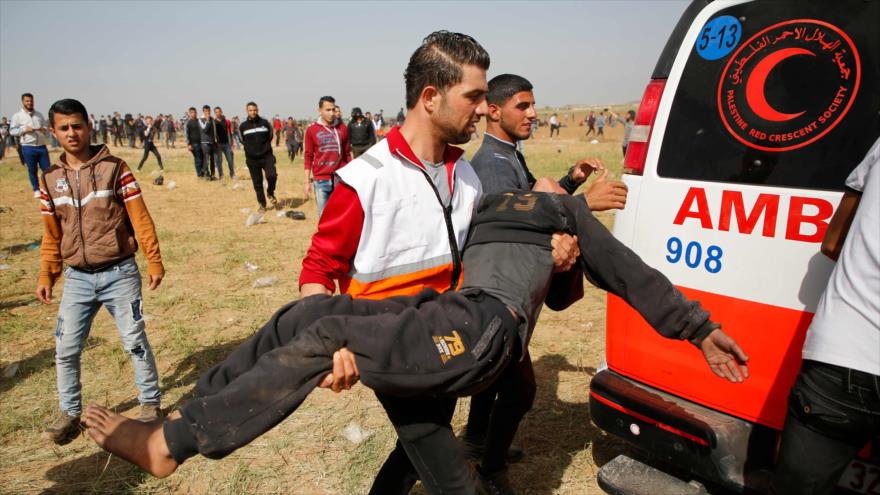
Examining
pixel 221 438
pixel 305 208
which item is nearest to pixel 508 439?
pixel 221 438

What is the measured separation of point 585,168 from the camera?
2.91 metres

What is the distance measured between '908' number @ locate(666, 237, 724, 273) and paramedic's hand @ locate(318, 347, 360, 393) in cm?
156

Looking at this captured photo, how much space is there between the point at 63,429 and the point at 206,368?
1246mm

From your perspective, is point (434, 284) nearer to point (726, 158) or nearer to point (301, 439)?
point (726, 158)

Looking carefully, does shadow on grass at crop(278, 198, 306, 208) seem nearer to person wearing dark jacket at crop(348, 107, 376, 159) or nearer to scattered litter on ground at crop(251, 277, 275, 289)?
person wearing dark jacket at crop(348, 107, 376, 159)

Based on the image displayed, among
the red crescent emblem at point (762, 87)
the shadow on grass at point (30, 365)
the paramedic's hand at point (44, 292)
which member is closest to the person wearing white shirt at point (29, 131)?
the shadow on grass at point (30, 365)

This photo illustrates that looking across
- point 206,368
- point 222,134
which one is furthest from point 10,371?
point 222,134

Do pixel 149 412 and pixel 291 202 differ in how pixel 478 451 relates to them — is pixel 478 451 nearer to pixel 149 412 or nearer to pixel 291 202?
pixel 149 412

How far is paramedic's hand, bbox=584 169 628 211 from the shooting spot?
2.39 m

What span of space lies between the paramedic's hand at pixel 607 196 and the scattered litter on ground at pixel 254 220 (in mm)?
8850

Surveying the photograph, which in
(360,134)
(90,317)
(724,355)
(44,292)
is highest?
(360,134)

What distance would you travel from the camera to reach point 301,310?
188cm

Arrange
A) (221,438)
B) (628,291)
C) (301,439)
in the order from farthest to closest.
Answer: (301,439) → (628,291) → (221,438)

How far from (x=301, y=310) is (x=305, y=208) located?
10.5 meters
